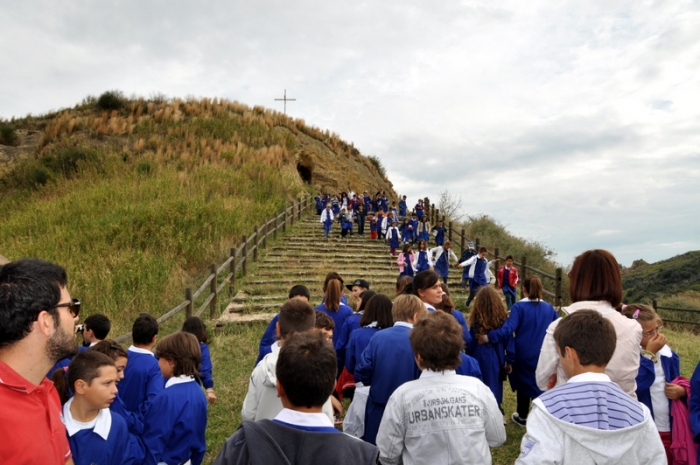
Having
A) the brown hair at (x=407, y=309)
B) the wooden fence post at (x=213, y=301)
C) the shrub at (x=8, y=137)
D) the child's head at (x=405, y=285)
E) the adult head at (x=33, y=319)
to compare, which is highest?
the shrub at (x=8, y=137)

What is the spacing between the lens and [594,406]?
6.26ft

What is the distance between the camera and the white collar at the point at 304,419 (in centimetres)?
175

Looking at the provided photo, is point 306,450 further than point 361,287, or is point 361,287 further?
point 361,287

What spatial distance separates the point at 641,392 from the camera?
122 inches

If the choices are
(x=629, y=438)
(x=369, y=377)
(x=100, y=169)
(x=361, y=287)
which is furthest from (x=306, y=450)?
(x=100, y=169)

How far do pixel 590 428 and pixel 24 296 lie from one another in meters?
2.16

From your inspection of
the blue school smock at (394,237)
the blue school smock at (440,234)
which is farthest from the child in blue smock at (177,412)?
the blue school smock at (440,234)

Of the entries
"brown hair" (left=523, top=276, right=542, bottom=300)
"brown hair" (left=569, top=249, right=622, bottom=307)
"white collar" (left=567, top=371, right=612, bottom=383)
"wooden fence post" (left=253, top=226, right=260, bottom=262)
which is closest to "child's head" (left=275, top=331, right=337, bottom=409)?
"white collar" (left=567, top=371, right=612, bottom=383)

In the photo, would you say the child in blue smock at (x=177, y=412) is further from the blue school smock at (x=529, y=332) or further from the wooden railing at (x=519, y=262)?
the wooden railing at (x=519, y=262)

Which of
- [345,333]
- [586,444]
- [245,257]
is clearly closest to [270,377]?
[586,444]

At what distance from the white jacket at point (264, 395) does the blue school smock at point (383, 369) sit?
634mm

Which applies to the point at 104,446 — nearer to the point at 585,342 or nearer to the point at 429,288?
the point at 585,342

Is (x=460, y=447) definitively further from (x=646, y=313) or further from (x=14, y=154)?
(x=14, y=154)

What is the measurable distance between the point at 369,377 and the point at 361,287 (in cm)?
264
